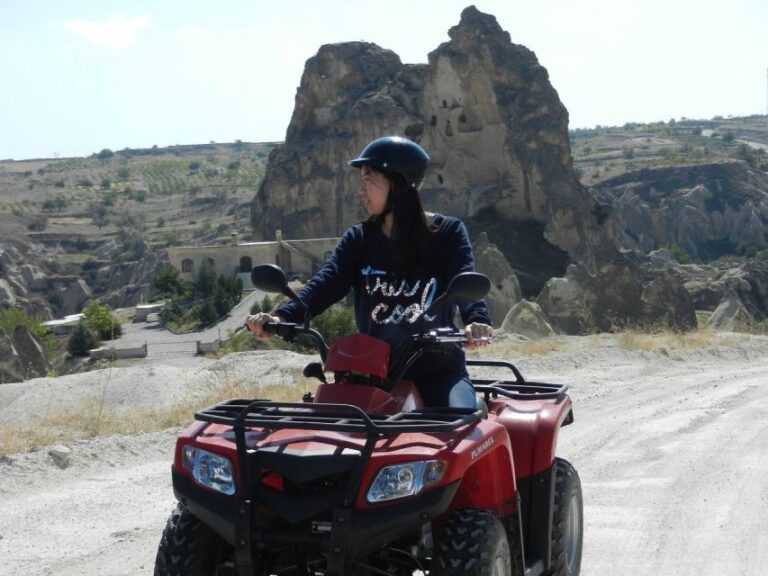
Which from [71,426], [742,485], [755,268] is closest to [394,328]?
[742,485]

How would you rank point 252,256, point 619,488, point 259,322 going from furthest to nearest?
point 252,256 < point 619,488 < point 259,322

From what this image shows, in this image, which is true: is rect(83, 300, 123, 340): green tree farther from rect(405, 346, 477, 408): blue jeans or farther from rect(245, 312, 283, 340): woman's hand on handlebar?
rect(405, 346, 477, 408): blue jeans

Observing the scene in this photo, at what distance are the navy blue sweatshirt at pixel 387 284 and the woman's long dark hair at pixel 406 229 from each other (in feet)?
0.12

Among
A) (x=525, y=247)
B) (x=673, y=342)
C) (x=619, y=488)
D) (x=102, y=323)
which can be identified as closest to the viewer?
(x=619, y=488)

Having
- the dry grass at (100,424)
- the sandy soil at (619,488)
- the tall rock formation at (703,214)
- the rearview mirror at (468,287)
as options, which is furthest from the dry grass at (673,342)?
the tall rock formation at (703,214)

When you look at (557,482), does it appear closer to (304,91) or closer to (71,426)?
(71,426)

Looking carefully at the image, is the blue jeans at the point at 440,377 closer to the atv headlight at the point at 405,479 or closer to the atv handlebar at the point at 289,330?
the atv handlebar at the point at 289,330

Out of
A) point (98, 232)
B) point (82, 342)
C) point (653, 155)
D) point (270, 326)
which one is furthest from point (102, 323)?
point (653, 155)

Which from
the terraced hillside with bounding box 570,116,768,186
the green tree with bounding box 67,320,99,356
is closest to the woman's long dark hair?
the green tree with bounding box 67,320,99,356

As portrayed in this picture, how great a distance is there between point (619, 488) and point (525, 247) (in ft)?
198

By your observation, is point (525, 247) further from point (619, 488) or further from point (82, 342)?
point (619, 488)

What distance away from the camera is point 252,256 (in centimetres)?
7544

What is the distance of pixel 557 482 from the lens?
5453 mm

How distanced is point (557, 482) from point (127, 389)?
13.1 metres
